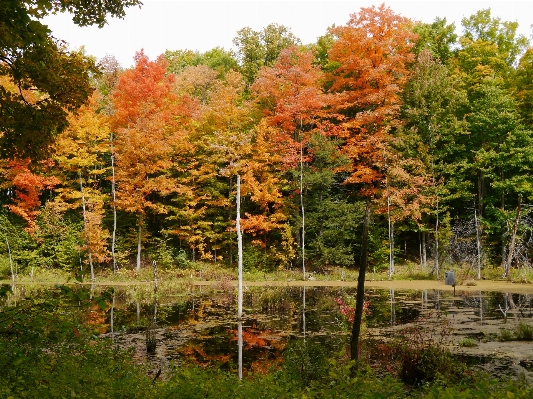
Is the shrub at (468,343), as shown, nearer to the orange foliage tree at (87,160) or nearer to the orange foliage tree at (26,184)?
the orange foliage tree at (87,160)

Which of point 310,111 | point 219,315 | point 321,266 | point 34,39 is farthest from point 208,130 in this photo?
point 34,39

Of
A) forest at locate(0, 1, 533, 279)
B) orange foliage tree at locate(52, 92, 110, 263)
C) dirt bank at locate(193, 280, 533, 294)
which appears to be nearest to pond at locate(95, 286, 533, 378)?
dirt bank at locate(193, 280, 533, 294)

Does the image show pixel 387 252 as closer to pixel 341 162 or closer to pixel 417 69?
pixel 341 162

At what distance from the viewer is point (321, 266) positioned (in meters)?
31.0

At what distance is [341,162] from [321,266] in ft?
23.8

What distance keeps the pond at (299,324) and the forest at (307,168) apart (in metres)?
8.36

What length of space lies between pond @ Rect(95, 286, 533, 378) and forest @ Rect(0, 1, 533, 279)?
8357mm

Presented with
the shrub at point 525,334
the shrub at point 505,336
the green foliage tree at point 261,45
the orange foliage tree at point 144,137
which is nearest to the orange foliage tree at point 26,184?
the orange foliage tree at point 144,137

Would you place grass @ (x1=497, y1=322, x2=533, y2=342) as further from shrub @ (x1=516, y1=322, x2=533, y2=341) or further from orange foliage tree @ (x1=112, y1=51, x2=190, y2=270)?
orange foliage tree @ (x1=112, y1=51, x2=190, y2=270)

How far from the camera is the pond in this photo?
35.0 feet

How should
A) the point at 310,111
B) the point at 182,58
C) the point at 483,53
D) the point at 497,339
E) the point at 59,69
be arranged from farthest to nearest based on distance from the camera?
the point at 182,58 < the point at 483,53 < the point at 310,111 < the point at 497,339 < the point at 59,69

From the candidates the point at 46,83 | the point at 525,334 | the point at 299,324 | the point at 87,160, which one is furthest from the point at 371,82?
the point at 46,83

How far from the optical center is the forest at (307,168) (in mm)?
29547

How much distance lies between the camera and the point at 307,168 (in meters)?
31.5
